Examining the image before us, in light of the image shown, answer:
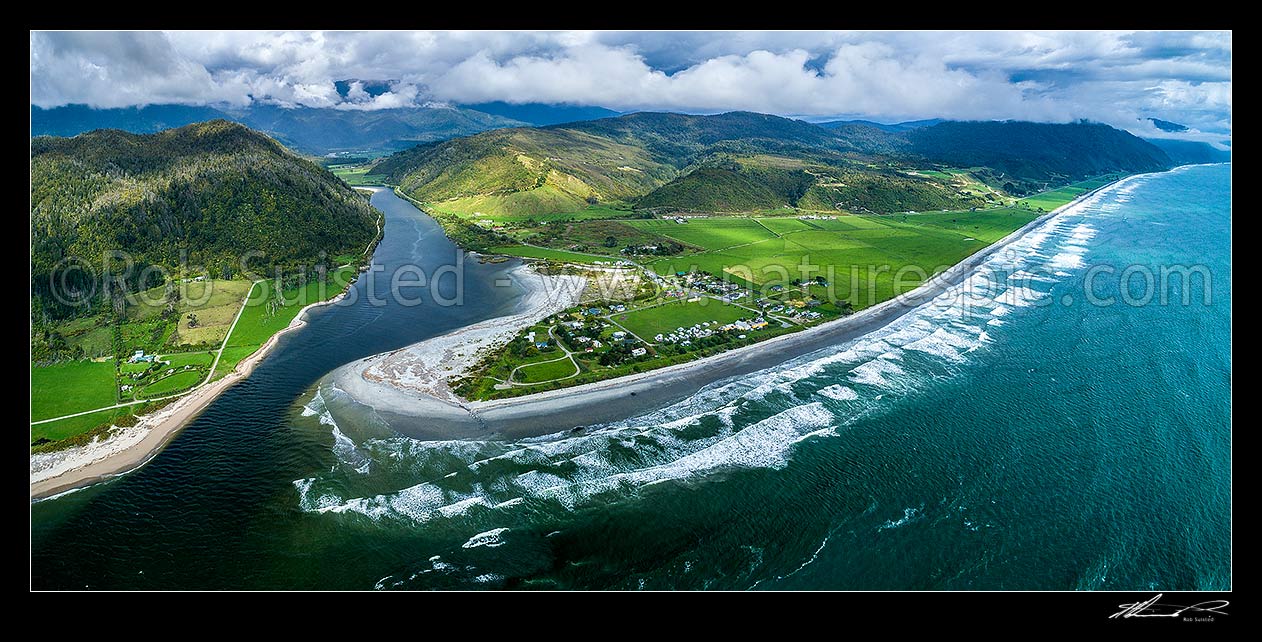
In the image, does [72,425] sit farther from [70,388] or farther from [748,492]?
[748,492]

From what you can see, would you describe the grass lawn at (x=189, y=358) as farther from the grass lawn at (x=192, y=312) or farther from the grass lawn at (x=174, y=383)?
the grass lawn at (x=192, y=312)

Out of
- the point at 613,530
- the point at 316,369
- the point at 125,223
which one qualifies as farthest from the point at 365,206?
the point at 613,530

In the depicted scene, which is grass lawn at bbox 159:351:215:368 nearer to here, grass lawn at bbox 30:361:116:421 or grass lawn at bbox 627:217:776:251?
grass lawn at bbox 30:361:116:421

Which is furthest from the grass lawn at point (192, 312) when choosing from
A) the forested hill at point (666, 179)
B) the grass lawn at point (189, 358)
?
the forested hill at point (666, 179)

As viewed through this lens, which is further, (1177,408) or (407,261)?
(407,261)

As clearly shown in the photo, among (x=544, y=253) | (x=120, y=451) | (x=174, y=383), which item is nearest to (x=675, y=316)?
(x=544, y=253)

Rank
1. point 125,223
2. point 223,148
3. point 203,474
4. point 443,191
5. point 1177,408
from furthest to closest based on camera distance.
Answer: point 443,191, point 223,148, point 125,223, point 1177,408, point 203,474

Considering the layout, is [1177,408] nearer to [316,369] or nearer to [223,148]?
[316,369]
